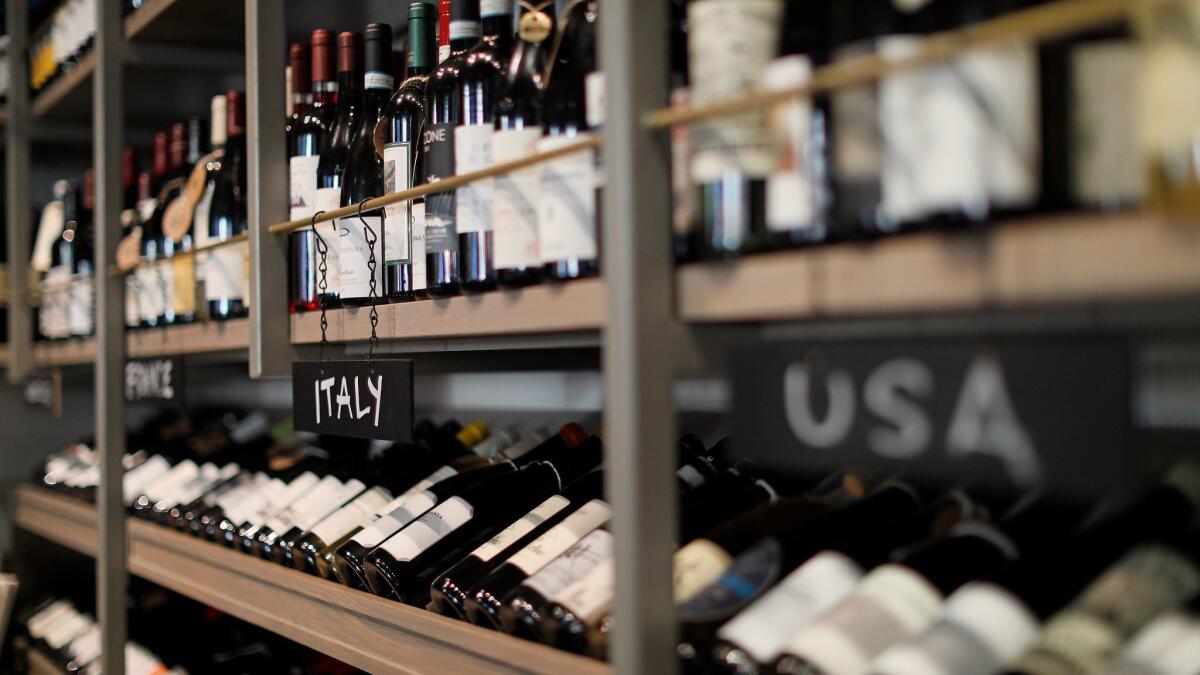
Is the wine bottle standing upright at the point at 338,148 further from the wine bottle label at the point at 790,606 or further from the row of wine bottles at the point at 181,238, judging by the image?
the wine bottle label at the point at 790,606

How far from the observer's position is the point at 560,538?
105 cm

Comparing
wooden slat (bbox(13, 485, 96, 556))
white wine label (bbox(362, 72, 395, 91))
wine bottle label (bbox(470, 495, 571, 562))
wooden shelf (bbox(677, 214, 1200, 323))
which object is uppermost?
white wine label (bbox(362, 72, 395, 91))

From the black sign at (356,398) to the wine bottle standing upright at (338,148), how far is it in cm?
12

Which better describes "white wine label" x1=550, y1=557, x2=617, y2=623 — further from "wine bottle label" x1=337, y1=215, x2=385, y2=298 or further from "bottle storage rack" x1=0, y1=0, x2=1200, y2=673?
"wine bottle label" x1=337, y1=215, x2=385, y2=298

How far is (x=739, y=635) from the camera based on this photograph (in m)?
0.78

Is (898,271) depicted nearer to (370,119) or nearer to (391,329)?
(391,329)

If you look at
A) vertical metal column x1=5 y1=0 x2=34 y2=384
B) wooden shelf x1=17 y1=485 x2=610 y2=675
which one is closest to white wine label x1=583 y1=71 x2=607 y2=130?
wooden shelf x1=17 y1=485 x2=610 y2=675

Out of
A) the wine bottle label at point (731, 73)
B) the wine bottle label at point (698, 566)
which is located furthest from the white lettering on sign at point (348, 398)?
the wine bottle label at point (731, 73)

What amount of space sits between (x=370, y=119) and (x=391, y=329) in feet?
1.38

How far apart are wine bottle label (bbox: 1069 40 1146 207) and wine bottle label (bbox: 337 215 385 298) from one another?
78 cm

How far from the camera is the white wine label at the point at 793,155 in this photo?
692mm

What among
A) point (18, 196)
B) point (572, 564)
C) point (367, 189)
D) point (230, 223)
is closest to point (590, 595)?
point (572, 564)

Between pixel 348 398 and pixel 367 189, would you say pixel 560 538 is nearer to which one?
pixel 348 398

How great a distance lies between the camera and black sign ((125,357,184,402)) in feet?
5.40
